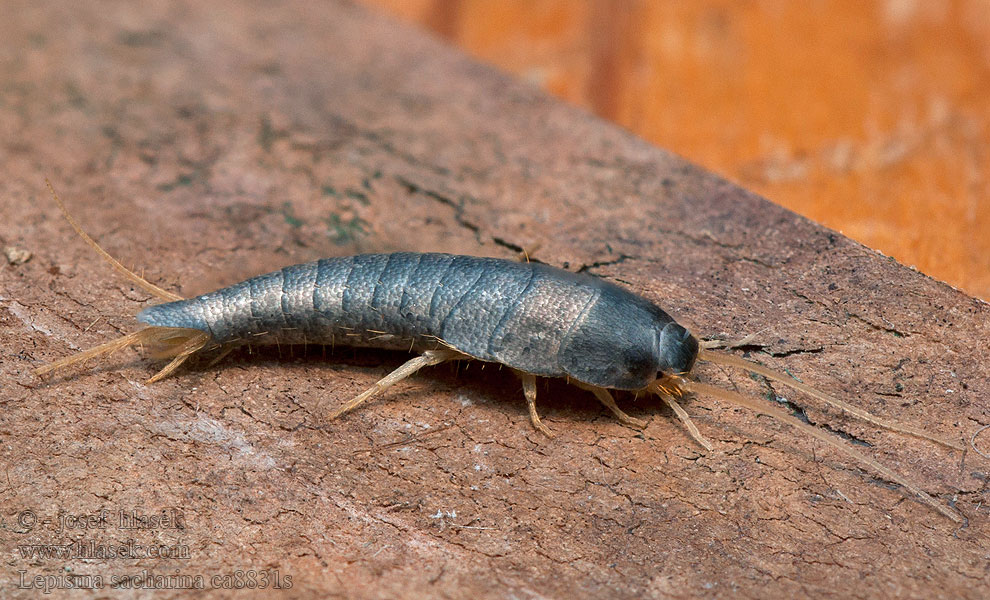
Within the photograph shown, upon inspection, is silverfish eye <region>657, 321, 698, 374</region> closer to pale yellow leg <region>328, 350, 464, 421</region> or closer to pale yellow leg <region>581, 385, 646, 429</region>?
pale yellow leg <region>581, 385, 646, 429</region>

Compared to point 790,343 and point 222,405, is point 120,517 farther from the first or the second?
point 790,343

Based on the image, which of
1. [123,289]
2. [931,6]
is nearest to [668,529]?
[123,289]

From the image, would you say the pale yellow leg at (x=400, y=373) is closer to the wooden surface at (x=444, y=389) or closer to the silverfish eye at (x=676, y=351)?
the wooden surface at (x=444, y=389)

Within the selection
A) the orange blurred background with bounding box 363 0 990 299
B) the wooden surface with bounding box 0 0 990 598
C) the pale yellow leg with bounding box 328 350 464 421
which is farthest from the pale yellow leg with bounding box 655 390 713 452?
the orange blurred background with bounding box 363 0 990 299

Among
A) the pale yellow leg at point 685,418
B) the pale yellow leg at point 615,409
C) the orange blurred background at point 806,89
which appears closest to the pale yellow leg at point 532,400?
the pale yellow leg at point 615,409

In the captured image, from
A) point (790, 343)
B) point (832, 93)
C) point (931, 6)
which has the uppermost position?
point (931, 6)

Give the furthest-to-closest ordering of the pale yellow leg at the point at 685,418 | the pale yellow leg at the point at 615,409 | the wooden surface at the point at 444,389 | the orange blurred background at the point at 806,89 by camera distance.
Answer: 1. the orange blurred background at the point at 806,89
2. the pale yellow leg at the point at 615,409
3. the pale yellow leg at the point at 685,418
4. the wooden surface at the point at 444,389

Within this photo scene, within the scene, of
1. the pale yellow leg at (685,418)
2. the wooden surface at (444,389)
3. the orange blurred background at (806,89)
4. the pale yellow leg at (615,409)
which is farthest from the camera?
the orange blurred background at (806,89)
